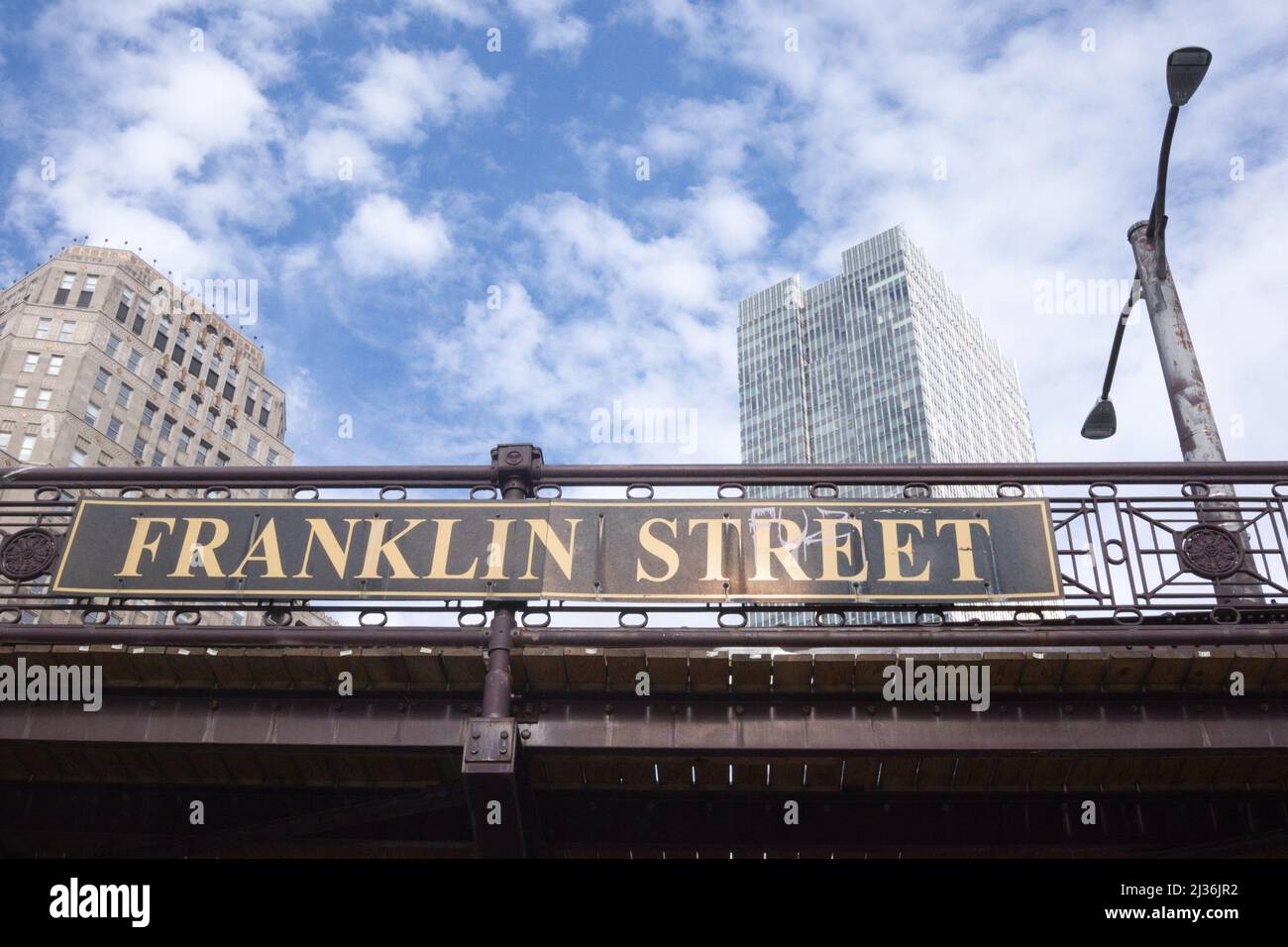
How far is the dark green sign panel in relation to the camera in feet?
31.1

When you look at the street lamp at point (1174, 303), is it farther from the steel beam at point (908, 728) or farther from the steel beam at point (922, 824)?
the steel beam at point (908, 728)

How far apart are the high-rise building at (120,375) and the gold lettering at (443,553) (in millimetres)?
89860

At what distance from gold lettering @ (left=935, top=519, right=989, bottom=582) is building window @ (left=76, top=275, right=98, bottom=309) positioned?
118 metres

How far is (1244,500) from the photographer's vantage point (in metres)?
9.53

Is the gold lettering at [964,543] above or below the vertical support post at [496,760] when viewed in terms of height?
above

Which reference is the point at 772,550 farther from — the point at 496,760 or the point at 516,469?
the point at 496,760

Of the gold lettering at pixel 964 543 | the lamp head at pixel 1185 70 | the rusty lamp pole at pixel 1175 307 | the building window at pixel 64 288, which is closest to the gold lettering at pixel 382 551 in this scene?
the gold lettering at pixel 964 543

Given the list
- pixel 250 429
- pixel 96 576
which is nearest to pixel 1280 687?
pixel 96 576

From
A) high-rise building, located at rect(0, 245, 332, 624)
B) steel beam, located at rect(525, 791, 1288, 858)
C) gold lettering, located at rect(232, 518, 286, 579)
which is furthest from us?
high-rise building, located at rect(0, 245, 332, 624)

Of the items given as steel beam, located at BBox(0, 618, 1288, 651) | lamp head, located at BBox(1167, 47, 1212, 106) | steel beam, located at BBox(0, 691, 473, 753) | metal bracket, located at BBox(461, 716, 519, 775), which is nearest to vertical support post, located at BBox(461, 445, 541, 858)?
metal bracket, located at BBox(461, 716, 519, 775)

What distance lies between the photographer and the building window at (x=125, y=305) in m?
114

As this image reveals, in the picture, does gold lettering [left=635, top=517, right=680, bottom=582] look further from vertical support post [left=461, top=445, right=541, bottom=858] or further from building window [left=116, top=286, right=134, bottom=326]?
building window [left=116, top=286, right=134, bottom=326]

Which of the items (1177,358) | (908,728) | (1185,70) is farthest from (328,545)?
(1185,70)
